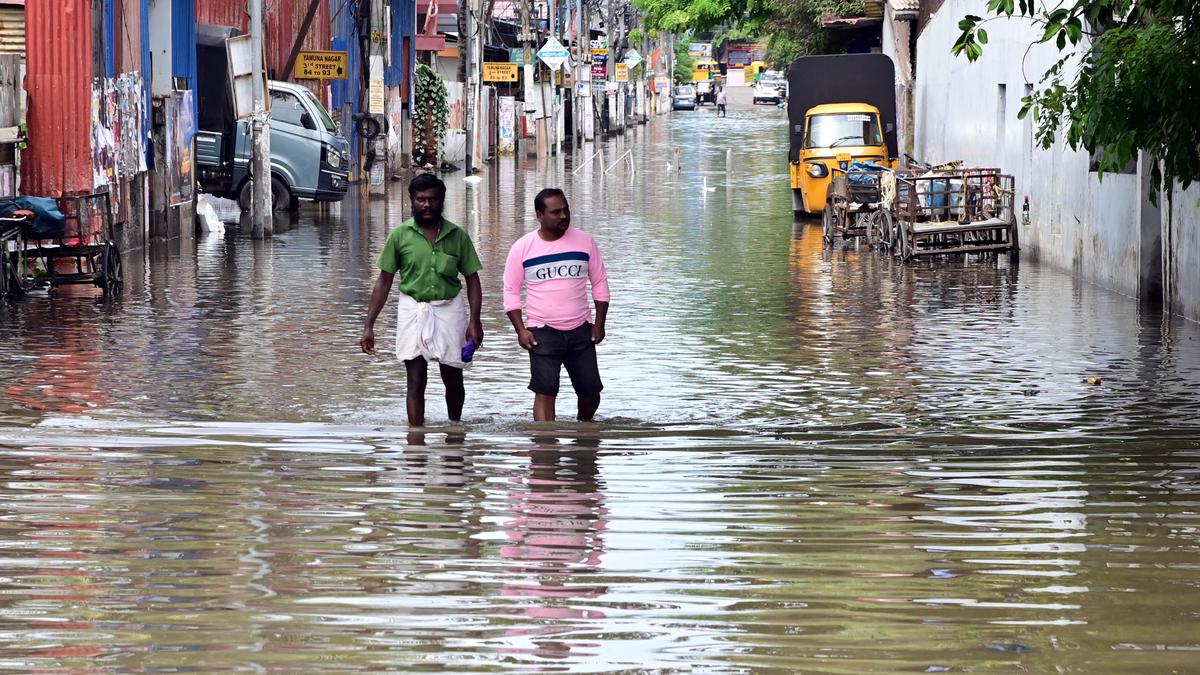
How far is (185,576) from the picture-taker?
680 centimetres

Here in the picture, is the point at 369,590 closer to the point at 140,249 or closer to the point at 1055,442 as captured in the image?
the point at 1055,442

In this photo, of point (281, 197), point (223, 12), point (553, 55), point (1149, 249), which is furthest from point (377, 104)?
point (1149, 249)

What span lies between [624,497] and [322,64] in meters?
27.9

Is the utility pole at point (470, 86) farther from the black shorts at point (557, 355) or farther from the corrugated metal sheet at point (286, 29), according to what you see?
the black shorts at point (557, 355)

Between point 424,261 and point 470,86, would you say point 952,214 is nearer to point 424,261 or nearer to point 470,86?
point 424,261

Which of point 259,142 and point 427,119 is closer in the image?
point 259,142

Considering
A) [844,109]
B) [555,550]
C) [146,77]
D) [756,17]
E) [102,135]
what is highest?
[756,17]

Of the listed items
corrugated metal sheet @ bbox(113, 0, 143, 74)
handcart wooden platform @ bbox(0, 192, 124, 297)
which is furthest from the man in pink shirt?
corrugated metal sheet @ bbox(113, 0, 143, 74)

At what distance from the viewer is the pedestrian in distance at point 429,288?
10.5m

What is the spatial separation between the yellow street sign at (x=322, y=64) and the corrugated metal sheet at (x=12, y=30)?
13412mm

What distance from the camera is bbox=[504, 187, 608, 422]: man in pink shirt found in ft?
34.7

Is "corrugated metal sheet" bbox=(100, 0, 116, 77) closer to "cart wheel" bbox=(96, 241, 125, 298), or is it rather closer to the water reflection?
"cart wheel" bbox=(96, 241, 125, 298)

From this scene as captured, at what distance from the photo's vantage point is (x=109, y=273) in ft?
61.6

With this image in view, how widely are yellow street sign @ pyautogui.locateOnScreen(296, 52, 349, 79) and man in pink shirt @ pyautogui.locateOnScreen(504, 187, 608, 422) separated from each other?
981 inches
